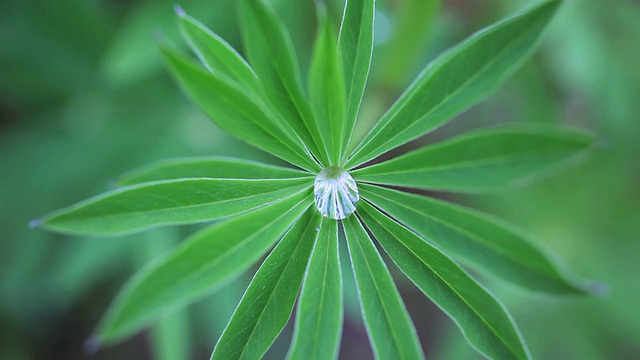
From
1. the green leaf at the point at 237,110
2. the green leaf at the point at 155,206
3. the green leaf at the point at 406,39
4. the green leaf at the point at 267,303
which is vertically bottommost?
the green leaf at the point at 267,303

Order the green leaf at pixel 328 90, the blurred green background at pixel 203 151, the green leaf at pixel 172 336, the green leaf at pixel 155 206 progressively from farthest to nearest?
the blurred green background at pixel 203 151 < the green leaf at pixel 172 336 < the green leaf at pixel 155 206 < the green leaf at pixel 328 90

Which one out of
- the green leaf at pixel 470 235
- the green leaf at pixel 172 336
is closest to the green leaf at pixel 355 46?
the green leaf at pixel 470 235

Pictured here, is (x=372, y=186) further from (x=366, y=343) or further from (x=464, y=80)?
(x=366, y=343)

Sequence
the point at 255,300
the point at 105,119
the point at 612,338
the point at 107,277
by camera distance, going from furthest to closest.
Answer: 1. the point at 107,277
2. the point at 105,119
3. the point at 612,338
4. the point at 255,300

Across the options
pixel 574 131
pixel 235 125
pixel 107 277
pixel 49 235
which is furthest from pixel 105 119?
pixel 574 131

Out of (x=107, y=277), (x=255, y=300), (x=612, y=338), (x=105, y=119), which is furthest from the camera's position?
(x=107, y=277)

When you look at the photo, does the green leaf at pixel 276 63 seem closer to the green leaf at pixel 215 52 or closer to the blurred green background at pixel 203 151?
the green leaf at pixel 215 52

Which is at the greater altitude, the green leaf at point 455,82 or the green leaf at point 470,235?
the green leaf at point 455,82

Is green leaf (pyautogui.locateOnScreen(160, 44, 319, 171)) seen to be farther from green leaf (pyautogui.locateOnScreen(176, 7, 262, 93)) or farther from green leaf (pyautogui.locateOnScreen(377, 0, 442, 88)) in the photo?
green leaf (pyautogui.locateOnScreen(377, 0, 442, 88))
